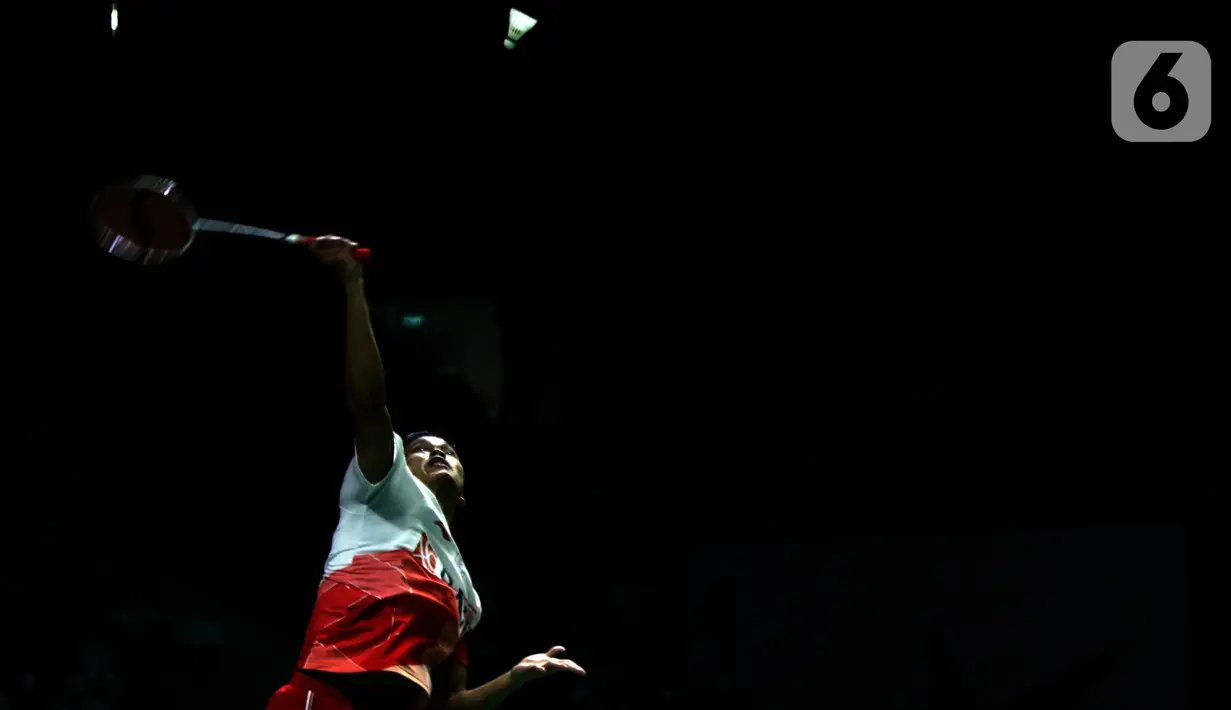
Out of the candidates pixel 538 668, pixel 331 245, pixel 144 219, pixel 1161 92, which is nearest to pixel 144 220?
pixel 144 219

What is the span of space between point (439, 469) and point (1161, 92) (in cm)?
361

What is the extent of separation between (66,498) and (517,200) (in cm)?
235

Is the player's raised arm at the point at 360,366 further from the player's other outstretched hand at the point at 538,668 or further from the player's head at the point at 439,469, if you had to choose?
the player's other outstretched hand at the point at 538,668

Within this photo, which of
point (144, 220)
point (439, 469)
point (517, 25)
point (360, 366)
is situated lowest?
point (439, 469)

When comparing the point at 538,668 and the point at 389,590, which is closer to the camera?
the point at 389,590

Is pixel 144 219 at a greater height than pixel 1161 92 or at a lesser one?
lesser

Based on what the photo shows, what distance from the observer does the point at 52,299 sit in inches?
200

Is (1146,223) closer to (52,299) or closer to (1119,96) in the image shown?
(1119,96)

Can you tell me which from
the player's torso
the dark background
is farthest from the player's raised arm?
the dark background

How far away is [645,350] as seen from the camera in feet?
19.2

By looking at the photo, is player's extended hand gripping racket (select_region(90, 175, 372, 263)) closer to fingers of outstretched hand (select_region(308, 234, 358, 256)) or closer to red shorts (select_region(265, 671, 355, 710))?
fingers of outstretched hand (select_region(308, 234, 358, 256))

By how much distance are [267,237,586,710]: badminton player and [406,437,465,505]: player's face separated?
19 cm

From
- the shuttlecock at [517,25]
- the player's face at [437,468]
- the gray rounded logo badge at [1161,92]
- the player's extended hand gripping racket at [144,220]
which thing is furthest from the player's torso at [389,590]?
the gray rounded logo badge at [1161,92]

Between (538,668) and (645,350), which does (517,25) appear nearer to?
(645,350)
